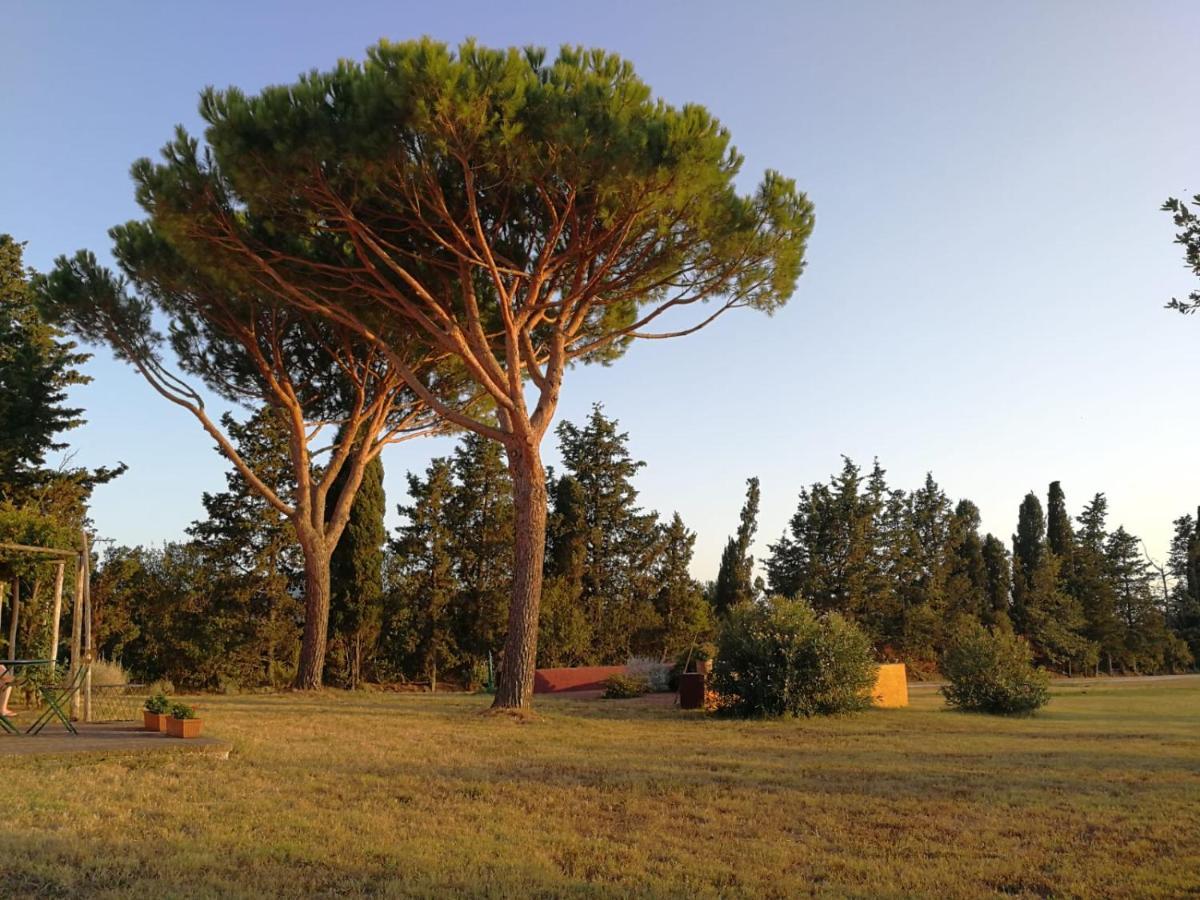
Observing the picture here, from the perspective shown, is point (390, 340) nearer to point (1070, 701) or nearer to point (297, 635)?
point (297, 635)

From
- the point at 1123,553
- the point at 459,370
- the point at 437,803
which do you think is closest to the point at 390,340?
the point at 459,370

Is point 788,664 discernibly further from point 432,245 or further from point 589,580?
point 589,580

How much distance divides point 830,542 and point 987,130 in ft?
75.5

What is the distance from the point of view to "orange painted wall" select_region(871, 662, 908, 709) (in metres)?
15.0

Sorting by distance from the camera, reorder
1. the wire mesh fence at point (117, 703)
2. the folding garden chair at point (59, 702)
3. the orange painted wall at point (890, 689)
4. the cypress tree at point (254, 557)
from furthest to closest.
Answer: the cypress tree at point (254, 557) → the orange painted wall at point (890, 689) → the wire mesh fence at point (117, 703) → the folding garden chair at point (59, 702)

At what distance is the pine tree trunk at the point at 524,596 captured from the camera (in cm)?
1198

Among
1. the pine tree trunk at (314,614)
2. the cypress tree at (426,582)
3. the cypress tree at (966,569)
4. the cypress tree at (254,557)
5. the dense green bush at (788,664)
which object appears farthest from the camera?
the cypress tree at (966,569)

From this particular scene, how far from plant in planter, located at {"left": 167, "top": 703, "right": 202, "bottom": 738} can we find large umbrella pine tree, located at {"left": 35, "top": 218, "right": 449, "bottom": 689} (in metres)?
7.76

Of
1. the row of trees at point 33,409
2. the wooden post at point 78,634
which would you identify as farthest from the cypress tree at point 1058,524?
the wooden post at point 78,634

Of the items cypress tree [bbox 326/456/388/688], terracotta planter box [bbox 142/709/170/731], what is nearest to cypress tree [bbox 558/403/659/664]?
cypress tree [bbox 326/456/388/688]

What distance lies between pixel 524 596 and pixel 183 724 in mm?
5034

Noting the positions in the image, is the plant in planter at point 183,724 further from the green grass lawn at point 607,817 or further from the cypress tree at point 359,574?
the cypress tree at point 359,574

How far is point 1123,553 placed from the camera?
4516 cm

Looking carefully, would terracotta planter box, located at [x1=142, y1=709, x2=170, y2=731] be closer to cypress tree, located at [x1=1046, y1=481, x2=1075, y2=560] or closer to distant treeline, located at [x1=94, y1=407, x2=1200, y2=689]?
distant treeline, located at [x1=94, y1=407, x2=1200, y2=689]
